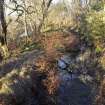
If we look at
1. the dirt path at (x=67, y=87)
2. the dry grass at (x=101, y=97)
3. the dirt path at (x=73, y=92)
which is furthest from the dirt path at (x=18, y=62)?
the dry grass at (x=101, y=97)

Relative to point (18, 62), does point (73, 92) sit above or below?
below

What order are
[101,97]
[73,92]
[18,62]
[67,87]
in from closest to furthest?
1. [101,97]
2. [73,92]
3. [67,87]
4. [18,62]

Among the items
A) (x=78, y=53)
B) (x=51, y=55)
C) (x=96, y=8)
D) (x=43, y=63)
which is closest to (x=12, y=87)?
(x=43, y=63)

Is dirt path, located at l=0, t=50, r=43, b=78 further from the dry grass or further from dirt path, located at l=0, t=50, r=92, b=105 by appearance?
the dry grass

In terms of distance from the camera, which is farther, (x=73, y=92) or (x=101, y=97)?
(x=73, y=92)

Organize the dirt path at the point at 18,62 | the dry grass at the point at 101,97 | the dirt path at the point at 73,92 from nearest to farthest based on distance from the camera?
the dry grass at the point at 101,97 < the dirt path at the point at 73,92 < the dirt path at the point at 18,62

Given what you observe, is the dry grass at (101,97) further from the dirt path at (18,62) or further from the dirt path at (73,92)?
the dirt path at (18,62)

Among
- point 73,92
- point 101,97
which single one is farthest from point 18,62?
point 101,97

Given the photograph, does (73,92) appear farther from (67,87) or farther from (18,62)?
(18,62)

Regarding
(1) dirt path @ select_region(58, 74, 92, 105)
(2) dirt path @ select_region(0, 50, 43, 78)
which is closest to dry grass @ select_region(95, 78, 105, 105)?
(1) dirt path @ select_region(58, 74, 92, 105)

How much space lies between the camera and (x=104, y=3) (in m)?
19.3

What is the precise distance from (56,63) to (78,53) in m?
1.53

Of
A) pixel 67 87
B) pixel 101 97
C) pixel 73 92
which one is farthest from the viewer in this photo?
pixel 67 87

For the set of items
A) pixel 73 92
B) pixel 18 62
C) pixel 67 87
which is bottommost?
pixel 73 92
